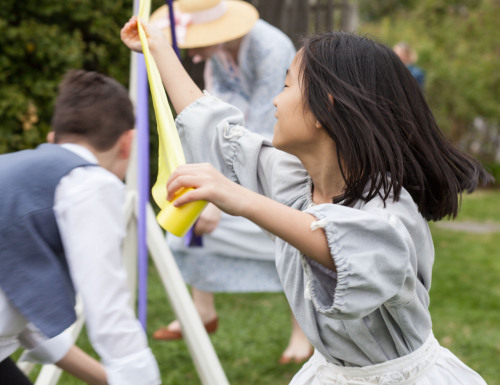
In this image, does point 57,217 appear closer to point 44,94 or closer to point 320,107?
point 320,107

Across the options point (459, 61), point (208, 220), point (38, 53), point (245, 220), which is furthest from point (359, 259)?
point (459, 61)

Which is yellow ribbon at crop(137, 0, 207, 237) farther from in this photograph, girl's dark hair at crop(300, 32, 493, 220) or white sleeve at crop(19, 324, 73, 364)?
white sleeve at crop(19, 324, 73, 364)

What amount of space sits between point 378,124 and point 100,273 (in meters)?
0.71

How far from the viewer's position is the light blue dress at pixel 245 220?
3576 millimetres

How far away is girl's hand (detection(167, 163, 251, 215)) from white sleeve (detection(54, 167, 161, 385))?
415 mm

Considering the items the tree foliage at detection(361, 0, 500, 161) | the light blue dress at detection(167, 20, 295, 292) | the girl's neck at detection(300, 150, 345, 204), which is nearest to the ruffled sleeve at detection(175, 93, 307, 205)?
the girl's neck at detection(300, 150, 345, 204)

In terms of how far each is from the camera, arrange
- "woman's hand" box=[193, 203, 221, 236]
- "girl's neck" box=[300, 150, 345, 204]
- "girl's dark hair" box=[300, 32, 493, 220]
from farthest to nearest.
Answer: "woman's hand" box=[193, 203, 221, 236] < "girl's neck" box=[300, 150, 345, 204] < "girl's dark hair" box=[300, 32, 493, 220]

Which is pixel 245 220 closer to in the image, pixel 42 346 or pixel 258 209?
pixel 42 346

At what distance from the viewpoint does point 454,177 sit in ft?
5.68

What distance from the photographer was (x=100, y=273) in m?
1.70

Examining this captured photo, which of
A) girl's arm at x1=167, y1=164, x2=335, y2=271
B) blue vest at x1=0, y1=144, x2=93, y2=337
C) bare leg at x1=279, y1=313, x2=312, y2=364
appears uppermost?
girl's arm at x1=167, y1=164, x2=335, y2=271

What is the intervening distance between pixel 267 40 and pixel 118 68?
205cm

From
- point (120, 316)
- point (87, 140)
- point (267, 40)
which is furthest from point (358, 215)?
point (267, 40)

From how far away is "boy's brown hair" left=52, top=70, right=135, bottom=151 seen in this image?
2.17 metres
